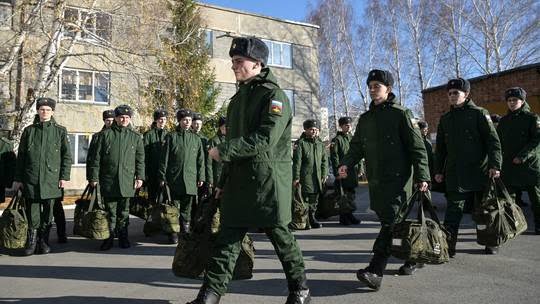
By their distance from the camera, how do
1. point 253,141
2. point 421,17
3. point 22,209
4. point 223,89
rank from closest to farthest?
point 253,141, point 22,209, point 223,89, point 421,17

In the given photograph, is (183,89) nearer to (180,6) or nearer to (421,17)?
(180,6)

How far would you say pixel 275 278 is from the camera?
16.2 ft

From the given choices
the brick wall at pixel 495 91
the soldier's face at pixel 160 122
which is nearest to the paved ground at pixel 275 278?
the soldier's face at pixel 160 122

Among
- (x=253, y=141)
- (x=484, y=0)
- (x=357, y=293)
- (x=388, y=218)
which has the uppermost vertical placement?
(x=484, y=0)

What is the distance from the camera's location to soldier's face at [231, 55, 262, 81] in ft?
12.3

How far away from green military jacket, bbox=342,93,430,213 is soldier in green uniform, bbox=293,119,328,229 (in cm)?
383

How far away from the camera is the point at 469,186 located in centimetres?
564

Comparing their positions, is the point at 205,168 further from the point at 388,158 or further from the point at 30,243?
the point at 388,158

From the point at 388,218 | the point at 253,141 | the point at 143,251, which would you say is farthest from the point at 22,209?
the point at 388,218

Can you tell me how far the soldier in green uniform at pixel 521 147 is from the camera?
7.30 metres

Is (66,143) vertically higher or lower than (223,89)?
lower

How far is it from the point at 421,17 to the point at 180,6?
17.8m

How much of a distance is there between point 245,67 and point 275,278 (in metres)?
2.31

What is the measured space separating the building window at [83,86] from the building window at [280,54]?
449 inches
